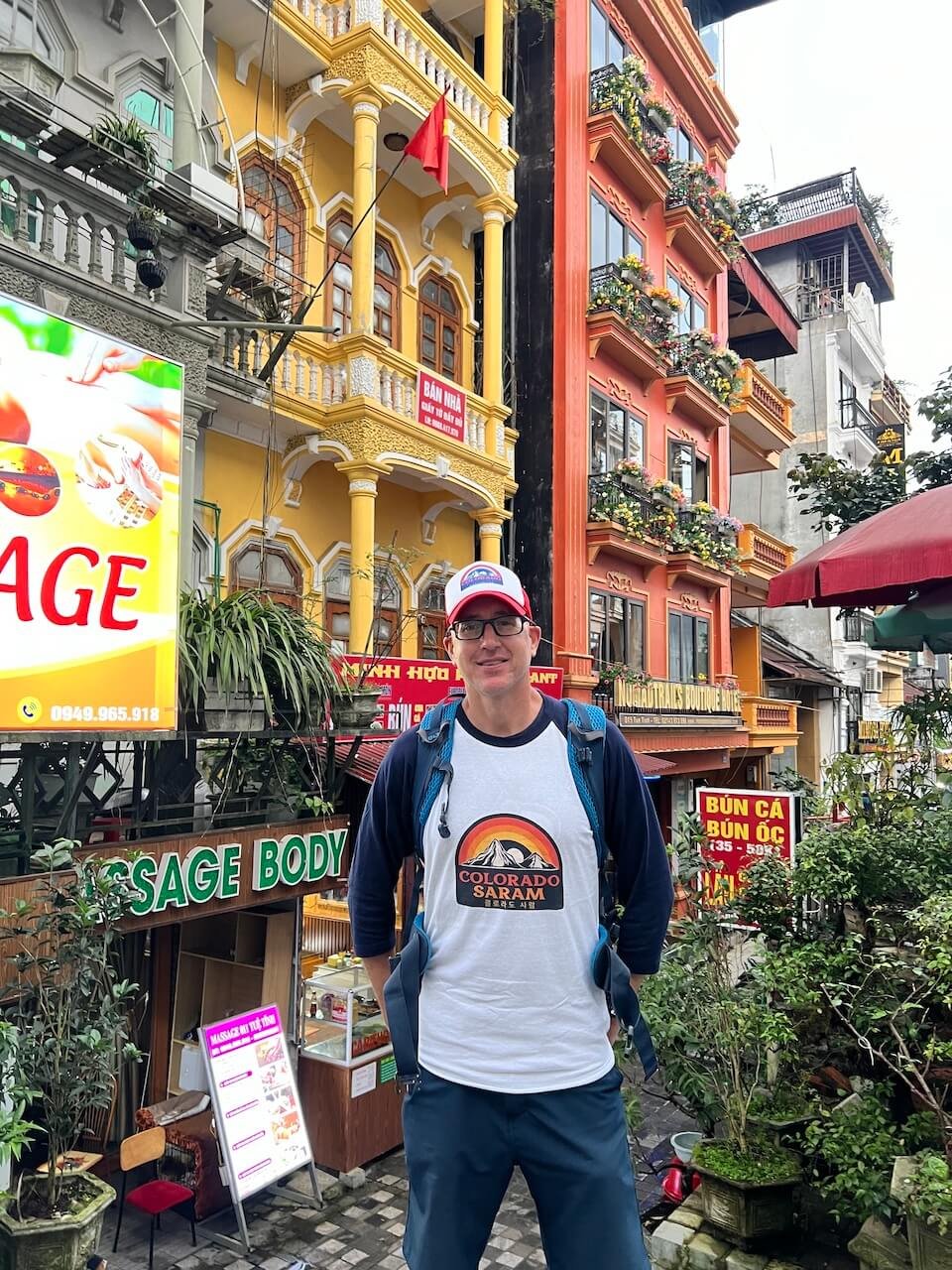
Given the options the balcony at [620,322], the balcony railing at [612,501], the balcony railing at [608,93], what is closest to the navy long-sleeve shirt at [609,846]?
the balcony railing at [612,501]

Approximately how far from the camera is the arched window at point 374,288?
12.1m

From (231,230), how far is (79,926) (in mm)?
5630

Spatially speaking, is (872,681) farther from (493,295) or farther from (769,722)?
(493,295)

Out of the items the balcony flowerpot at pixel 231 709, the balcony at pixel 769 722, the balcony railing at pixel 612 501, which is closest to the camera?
the balcony flowerpot at pixel 231 709

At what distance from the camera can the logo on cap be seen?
2533mm

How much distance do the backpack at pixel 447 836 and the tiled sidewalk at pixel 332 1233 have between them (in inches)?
162

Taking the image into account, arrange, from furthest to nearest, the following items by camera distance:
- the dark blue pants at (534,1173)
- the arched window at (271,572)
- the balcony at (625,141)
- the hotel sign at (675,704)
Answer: the balcony at (625,141) → the hotel sign at (675,704) → the arched window at (271,572) → the dark blue pants at (534,1173)

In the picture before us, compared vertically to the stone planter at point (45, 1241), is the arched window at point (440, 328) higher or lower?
higher

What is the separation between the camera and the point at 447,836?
2.42 m

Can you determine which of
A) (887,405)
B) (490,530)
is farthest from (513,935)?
(887,405)

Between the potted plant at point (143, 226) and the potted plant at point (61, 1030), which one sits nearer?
the potted plant at point (61, 1030)

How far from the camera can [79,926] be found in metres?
4.70

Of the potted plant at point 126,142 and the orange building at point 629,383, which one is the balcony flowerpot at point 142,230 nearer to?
the potted plant at point 126,142

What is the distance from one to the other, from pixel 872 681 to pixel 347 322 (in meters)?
26.7
